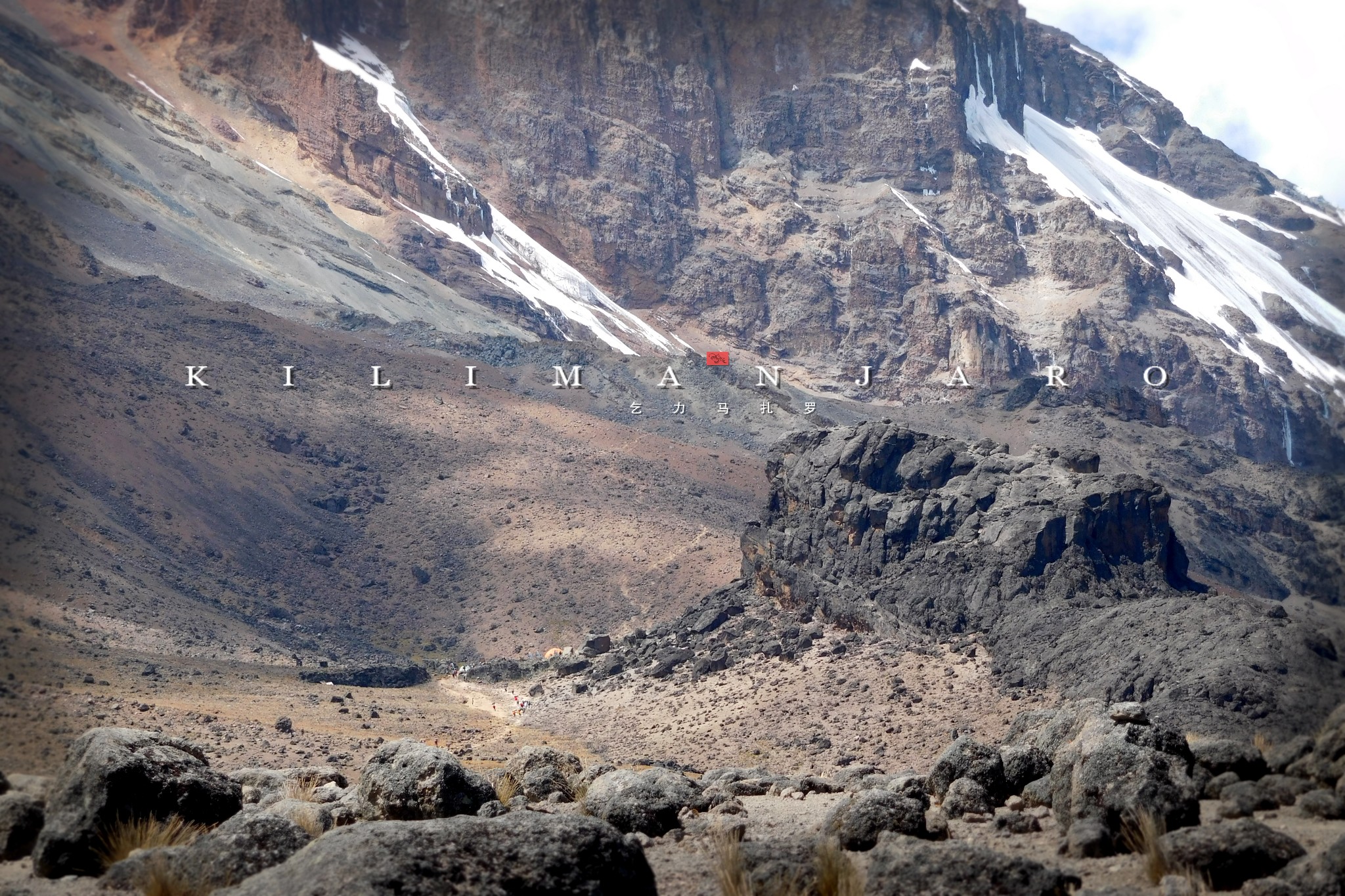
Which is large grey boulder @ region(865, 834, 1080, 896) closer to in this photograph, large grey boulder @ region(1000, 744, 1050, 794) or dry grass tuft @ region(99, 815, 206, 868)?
large grey boulder @ region(1000, 744, 1050, 794)

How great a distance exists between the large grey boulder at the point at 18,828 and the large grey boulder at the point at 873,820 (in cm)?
777

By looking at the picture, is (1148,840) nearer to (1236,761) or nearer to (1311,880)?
(1311,880)

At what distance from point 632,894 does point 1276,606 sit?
153 ft

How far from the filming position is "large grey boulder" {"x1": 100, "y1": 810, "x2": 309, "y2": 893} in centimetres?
1288

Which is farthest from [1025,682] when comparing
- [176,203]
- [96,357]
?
[176,203]

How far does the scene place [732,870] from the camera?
1241 cm

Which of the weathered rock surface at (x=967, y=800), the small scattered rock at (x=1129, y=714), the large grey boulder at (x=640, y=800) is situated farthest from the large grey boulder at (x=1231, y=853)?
the large grey boulder at (x=640, y=800)

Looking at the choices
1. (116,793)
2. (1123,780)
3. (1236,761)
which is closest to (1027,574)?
(1236,761)

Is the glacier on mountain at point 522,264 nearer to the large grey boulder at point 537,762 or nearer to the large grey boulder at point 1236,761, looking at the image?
the large grey boulder at point 537,762

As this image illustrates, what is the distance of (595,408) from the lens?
435 feet

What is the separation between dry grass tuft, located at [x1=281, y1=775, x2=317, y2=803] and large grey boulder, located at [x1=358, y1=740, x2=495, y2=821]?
2.02m

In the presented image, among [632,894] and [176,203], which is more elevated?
[176,203]

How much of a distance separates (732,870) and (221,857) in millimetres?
4333

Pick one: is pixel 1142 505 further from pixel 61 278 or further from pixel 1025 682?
pixel 61 278
